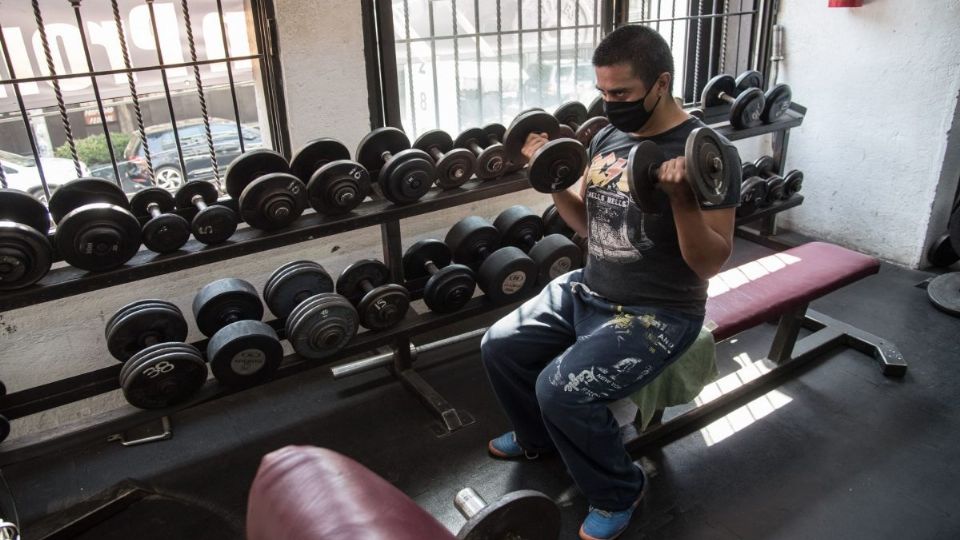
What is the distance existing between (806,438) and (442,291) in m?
1.31

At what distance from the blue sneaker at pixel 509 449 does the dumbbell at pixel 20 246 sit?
137cm

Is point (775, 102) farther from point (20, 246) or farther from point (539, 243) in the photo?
point (20, 246)

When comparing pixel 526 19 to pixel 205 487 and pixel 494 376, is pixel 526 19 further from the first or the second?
pixel 205 487

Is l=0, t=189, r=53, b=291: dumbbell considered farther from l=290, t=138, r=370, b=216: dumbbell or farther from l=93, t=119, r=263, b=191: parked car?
l=93, t=119, r=263, b=191: parked car

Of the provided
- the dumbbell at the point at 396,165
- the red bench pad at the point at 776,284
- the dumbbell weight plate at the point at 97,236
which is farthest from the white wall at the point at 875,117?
the dumbbell weight plate at the point at 97,236

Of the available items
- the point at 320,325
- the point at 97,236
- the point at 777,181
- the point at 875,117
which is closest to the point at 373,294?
the point at 320,325

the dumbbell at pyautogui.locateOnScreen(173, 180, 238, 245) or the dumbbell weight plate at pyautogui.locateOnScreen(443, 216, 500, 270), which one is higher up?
the dumbbell at pyautogui.locateOnScreen(173, 180, 238, 245)

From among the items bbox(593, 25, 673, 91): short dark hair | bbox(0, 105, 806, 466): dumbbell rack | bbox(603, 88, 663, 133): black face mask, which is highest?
bbox(593, 25, 673, 91): short dark hair

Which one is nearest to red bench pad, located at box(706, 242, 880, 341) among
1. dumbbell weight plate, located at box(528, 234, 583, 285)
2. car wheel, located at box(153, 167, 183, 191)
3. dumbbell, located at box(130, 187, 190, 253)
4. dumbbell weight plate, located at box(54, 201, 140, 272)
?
dumbbell weight plate, located at box(528, 234, 583, 285)

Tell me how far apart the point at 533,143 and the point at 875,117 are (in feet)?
7.24

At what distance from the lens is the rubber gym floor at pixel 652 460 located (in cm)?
186

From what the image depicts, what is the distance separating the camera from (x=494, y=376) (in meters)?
1.94

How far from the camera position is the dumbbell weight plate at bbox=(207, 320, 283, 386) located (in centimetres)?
195

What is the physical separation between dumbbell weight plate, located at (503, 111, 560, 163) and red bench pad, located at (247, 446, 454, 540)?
156 centimetres
